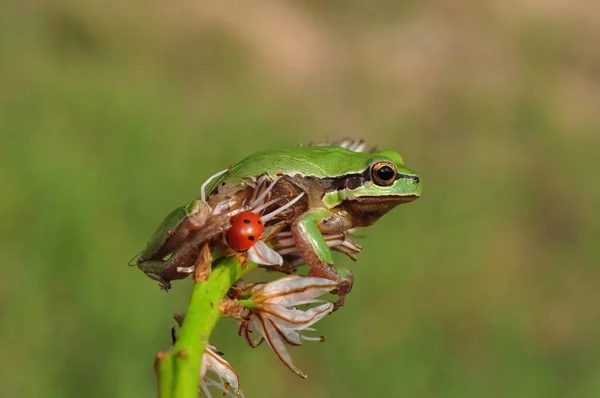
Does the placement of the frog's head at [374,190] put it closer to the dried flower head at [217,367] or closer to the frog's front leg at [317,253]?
the frog's front leg at [317,253]

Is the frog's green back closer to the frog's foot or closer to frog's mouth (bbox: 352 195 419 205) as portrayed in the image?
frog's mouth (bbox: 352 195 419 205)

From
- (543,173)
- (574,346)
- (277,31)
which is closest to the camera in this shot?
(574,346)

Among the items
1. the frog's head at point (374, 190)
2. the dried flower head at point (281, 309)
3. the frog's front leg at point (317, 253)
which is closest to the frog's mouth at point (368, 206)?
the frog's head at point (374, 190)

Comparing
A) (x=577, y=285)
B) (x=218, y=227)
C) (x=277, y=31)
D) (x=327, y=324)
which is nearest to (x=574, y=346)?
(x=577, y=285)

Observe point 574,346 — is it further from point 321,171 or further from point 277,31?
point 277,31

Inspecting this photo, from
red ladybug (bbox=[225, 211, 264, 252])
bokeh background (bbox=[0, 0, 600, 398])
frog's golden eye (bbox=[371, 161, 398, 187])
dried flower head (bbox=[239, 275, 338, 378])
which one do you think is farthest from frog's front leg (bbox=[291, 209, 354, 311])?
Result: bokeh background (bbox=[0, 0, 600, 398])

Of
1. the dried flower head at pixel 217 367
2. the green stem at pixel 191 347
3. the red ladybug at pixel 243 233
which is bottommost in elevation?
the dried flower head at pixel 217 367

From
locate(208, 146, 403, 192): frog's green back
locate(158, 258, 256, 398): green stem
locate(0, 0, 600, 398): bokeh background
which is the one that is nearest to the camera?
locate(158, 258, 256, 398): green stem
